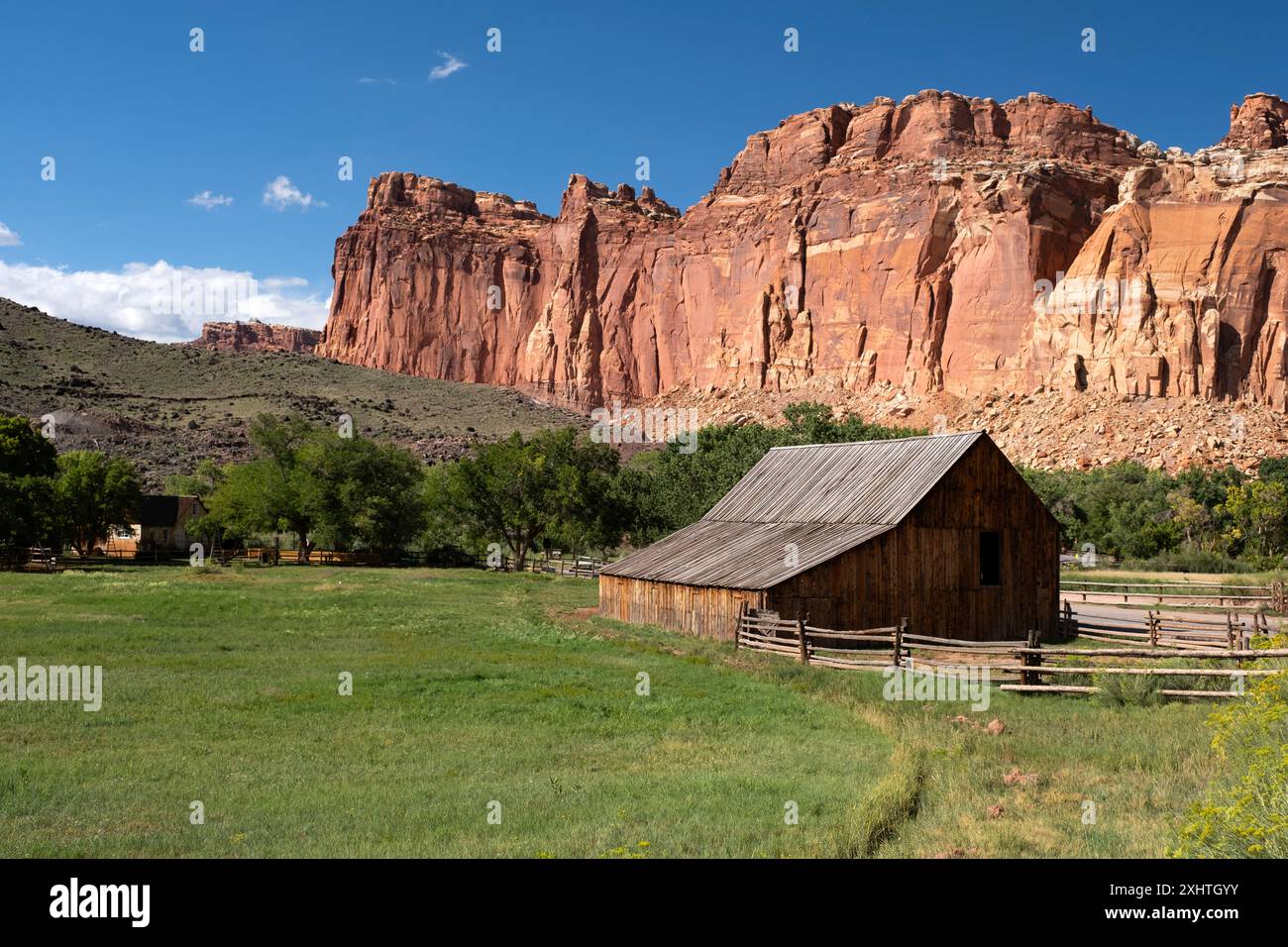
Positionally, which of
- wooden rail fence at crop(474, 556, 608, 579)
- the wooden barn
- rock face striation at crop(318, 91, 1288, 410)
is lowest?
wooden rail fence at crop(474, 556, 608, 579)

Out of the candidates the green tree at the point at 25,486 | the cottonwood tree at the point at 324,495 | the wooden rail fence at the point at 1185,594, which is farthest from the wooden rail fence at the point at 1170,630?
the green tree at the point at 25,486

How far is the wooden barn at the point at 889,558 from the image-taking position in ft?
78.5

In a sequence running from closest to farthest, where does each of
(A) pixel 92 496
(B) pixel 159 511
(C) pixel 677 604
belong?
(C) pixel 677 604
(A) pixel 92 496
(B) pixel 159 511

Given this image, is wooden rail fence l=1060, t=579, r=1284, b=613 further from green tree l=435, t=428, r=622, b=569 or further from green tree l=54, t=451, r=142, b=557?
green tree l=54, t=451, r=142, b=557

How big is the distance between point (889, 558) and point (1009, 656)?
153 inches

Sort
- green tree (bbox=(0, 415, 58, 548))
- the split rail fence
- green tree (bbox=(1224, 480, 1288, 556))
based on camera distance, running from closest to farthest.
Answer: the split rail fence → green tree (bbox=(0, 415, 58, 548)) → green tree (bbox=(1224, 480, 1288, 556))

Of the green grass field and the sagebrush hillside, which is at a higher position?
the sagebrush hillside

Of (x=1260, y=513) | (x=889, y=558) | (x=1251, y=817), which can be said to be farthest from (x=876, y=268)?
(x=1251, y=817)

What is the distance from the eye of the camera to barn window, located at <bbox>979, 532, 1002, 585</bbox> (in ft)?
86.8

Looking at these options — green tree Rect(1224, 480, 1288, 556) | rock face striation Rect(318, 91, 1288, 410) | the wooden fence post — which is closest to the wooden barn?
the wooden fence post

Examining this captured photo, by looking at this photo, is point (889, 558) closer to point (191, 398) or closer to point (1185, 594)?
point (1185, 594)

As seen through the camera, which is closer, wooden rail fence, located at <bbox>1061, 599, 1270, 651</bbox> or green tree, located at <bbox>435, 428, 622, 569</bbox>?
wooden rail fence, located at <bbox>1061, 599, 1270, 651</bbox>

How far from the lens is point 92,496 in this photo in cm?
5447

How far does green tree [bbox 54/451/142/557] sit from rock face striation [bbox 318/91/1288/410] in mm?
75359
